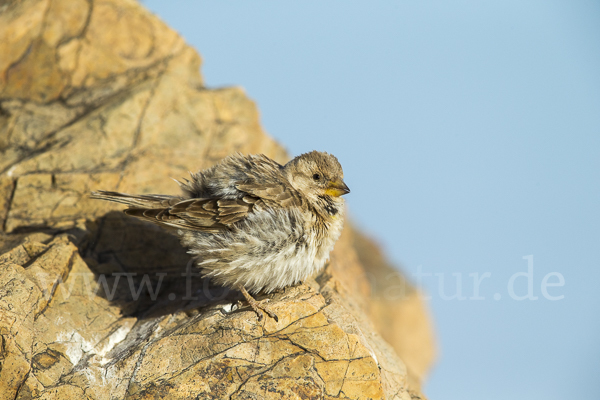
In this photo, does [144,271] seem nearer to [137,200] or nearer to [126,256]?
[126,256]

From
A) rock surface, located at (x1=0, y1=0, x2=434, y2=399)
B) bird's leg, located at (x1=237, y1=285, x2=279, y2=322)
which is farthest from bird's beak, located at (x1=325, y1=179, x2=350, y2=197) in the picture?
bird's leg, located at (x1=237, y1=285, x2=279, y2=322)

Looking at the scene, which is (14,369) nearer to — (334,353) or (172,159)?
(334,353)

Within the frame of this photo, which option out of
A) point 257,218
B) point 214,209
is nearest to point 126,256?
point 214,209

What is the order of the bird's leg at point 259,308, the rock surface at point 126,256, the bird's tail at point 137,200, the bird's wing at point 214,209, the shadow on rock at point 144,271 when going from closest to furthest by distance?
the rock surface at point 126,256, the bird's leg at point 259,308, the bird's wing at point 214,209, the bird's tail at point 137,200, the shadow on rock at point 144,271

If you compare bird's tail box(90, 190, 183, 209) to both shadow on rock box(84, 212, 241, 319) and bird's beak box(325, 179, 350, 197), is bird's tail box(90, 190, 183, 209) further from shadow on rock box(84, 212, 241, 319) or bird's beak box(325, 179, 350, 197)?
bird's beak box(325, 179, 350, 197)

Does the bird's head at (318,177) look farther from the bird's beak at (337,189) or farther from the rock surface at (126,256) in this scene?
the rock surface at (126,256)

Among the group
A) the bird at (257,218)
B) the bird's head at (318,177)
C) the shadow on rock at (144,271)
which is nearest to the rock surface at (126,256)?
the shadow on rock at (144,271)

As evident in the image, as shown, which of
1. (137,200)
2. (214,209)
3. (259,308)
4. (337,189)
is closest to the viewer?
(259,308)
